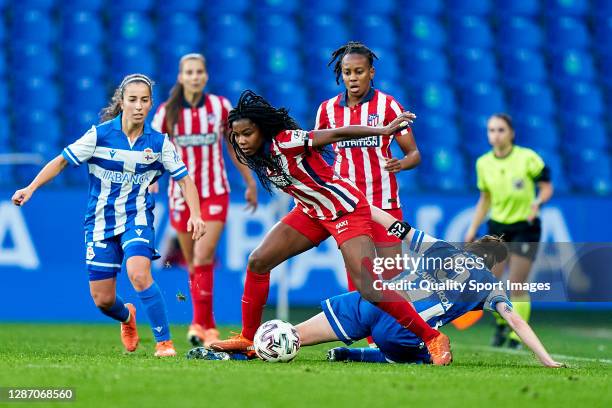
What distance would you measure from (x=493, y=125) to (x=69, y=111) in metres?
5.66

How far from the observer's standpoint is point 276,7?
48.0 feet

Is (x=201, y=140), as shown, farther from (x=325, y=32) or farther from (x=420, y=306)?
(x=325, y=32)

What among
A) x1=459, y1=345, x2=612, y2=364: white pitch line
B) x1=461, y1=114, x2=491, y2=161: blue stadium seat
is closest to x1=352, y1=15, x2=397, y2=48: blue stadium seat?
x1=461, y1=114, x2=491, y2=161: blue stadium seat

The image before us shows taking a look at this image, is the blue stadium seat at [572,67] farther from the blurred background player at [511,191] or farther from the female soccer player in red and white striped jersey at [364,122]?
the female soccer player in red and white striped jersey at [364,122]

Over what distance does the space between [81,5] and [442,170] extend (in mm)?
5009

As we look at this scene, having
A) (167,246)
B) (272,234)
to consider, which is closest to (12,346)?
(272,234)

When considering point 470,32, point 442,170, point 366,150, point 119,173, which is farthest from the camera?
point 470,32

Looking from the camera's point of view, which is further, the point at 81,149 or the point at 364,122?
the point at 364,122

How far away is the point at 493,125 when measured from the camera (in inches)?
390

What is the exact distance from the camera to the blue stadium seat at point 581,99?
47.3ft

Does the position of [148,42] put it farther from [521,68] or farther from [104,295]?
[104,295]

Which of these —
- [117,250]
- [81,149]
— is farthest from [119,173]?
[117,250]

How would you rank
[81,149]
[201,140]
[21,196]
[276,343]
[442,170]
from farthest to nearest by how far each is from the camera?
[442,170] → [201,140] → [81,149] → [21,196] → [276,343]

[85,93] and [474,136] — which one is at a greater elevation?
[85,93]
